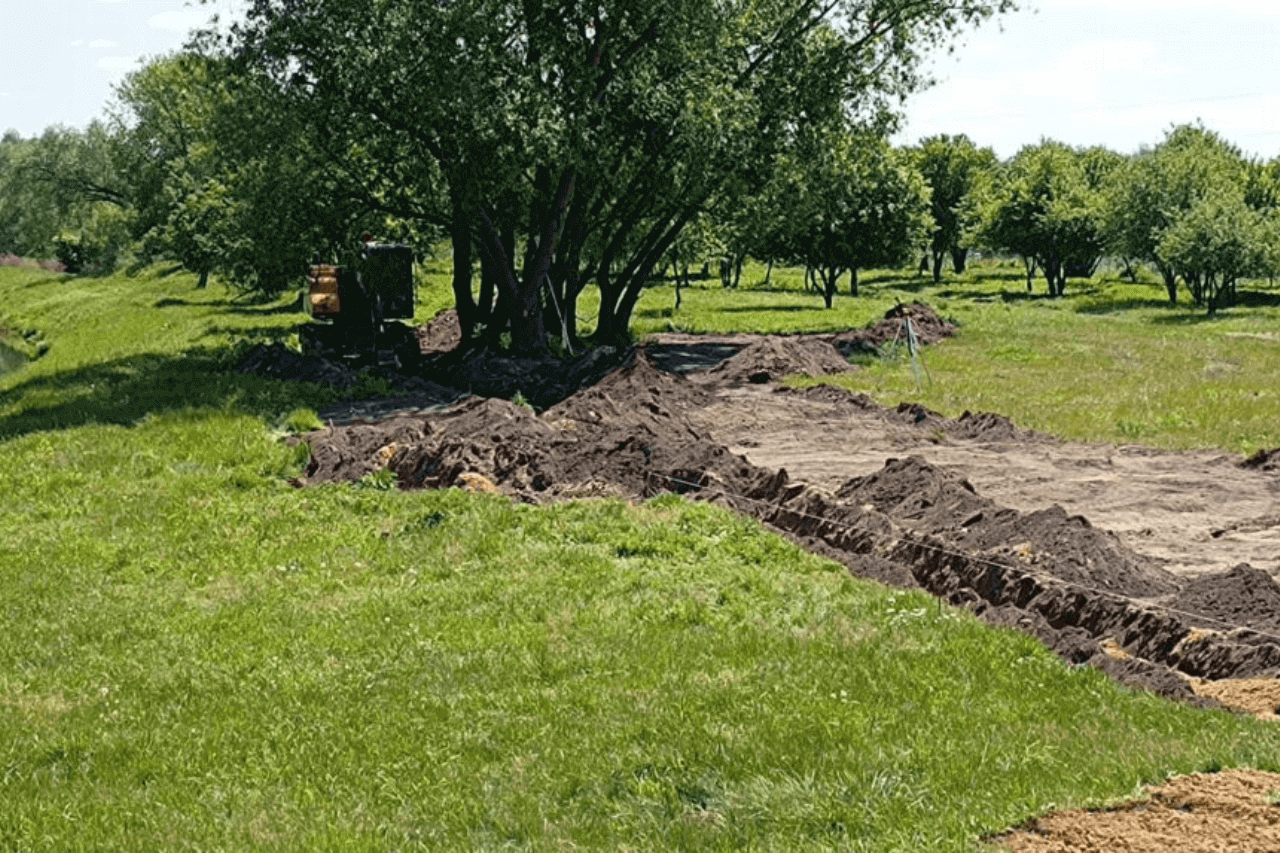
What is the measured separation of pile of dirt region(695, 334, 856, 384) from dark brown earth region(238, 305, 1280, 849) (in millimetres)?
1957

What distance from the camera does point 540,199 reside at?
3819 cm

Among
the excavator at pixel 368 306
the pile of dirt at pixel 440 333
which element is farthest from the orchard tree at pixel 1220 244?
the excavator at pixel 368 306

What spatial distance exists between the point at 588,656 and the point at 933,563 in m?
4.22

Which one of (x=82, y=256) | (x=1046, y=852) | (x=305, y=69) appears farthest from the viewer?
(x=82, y=256)

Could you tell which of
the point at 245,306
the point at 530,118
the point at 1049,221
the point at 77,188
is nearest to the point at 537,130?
the point at 530,118

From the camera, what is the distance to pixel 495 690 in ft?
36.0

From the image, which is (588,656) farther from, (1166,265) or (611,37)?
(1166,265)

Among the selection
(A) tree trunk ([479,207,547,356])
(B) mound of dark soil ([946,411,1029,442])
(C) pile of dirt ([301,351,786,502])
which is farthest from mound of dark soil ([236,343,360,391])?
(B) mound of dark soil ([946,411,1029,442])

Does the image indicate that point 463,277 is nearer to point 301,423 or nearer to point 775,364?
point 775,364

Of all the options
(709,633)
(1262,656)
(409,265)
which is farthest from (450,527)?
(409,265)

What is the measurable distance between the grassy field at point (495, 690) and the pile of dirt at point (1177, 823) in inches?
11.1

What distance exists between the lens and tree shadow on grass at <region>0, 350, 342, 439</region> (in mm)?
26625

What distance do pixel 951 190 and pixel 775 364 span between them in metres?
69.3

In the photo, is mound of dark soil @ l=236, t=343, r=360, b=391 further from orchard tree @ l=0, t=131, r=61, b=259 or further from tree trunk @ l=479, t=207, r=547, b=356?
orchard tree @ l=0, t=131, r=61, b=259
